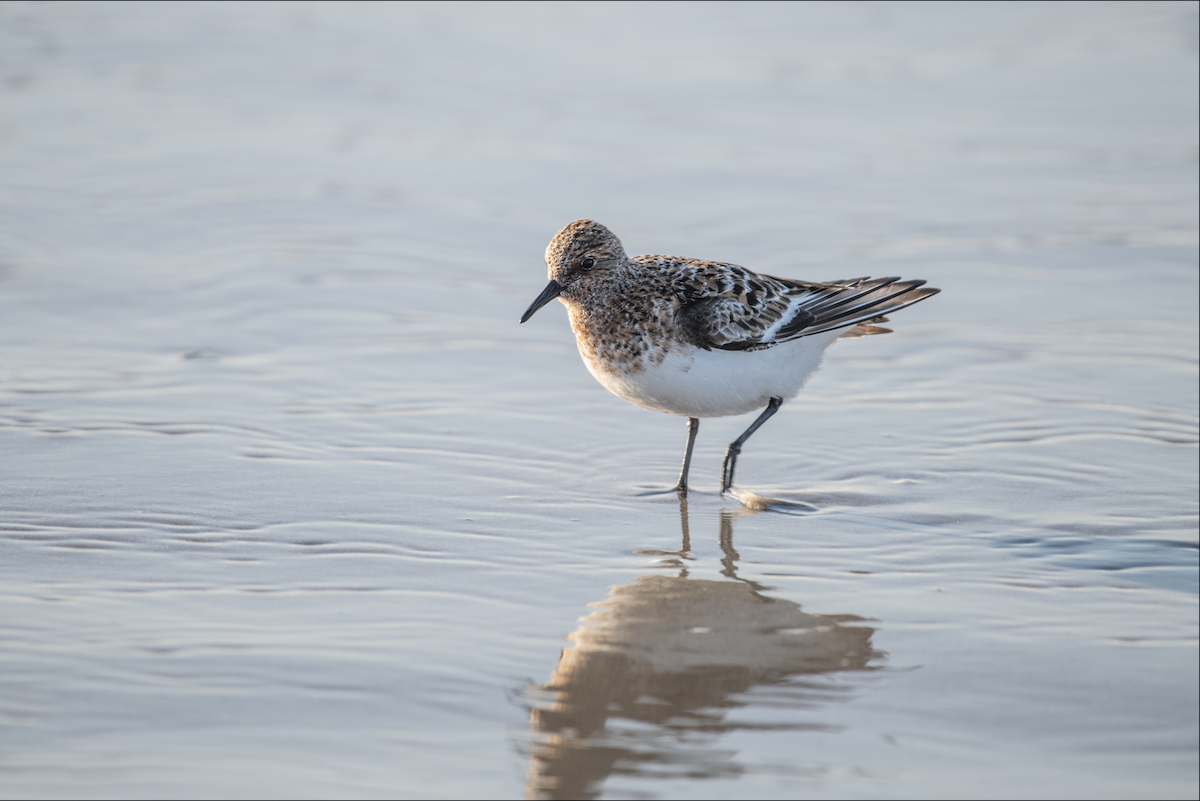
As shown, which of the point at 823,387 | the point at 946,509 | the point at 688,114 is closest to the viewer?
the point at 946,509

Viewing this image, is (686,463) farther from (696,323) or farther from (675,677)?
(675,677)

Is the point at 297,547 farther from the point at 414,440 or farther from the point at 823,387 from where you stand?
the point at 823,387

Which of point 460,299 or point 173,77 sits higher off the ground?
point 173,77

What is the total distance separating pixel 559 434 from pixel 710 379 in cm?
116

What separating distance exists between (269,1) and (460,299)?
359 inches

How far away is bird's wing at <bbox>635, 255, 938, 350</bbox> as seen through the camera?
6152mm

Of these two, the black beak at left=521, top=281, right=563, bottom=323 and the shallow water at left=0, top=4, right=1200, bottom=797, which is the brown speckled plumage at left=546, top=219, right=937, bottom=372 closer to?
the black beak at left=521, top=281, right=563, bottom=323

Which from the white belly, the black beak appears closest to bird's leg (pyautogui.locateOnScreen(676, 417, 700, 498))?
the white belly

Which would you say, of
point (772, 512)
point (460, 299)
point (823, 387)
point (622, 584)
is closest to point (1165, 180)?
point (823, 387)

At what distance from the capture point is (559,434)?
690cm

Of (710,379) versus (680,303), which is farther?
(680,303)

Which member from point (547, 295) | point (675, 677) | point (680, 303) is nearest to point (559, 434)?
point (547, 295)

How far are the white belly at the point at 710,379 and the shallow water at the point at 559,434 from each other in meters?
0.45

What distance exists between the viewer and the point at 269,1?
1622 centimetres
